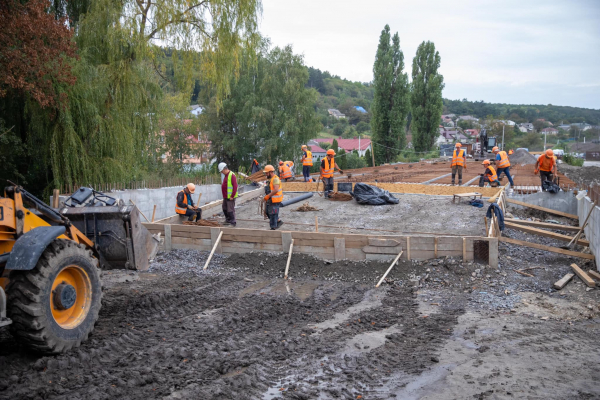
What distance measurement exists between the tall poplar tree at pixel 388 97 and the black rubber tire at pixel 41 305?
37722 millimetres

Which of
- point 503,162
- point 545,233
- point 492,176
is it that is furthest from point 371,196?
point 545,233

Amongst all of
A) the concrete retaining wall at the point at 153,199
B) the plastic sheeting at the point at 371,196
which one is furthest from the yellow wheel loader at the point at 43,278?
the plastic sheeting at the point at 371,196

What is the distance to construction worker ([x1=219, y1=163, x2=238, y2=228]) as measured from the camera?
11.8m

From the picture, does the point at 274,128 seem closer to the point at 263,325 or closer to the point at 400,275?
the point at 400,275

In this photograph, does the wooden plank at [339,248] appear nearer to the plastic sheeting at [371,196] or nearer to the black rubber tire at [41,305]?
the black rubber tire at [41,305]

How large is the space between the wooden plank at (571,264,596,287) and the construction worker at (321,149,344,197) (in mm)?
7940

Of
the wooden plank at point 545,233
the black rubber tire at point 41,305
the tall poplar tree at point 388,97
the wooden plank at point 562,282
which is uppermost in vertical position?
the tall poplar tree at point 388,97

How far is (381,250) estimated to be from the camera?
909cm

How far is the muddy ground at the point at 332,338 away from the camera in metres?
4.45

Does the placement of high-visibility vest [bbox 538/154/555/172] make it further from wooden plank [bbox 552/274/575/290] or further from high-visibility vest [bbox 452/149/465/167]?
wooden plank [bbox 552/274/575/290]

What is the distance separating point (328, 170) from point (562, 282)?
8623 millimetres

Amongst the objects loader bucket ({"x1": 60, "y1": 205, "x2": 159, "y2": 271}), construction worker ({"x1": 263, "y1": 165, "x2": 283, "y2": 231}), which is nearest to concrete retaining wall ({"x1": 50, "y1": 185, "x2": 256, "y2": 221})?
construction worker ({"x1": 263, "y1": 165, "x2": 283, "y2": 231})

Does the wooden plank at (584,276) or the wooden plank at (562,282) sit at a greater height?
the wooden plank at (584,276)

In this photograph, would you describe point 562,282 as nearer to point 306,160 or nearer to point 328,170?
point 328,170
